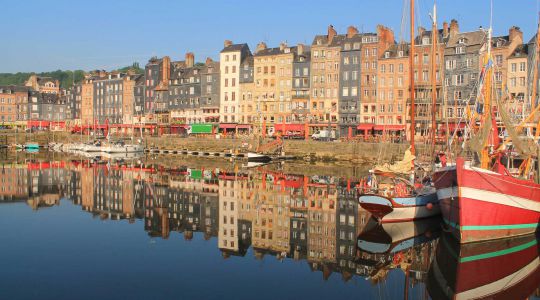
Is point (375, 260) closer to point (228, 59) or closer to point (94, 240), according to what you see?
point (94, 240)

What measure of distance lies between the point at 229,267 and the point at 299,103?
2676 inches

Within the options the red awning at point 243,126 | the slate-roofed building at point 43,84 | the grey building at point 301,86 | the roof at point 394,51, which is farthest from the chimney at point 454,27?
the slate-roofed building at point 43,84

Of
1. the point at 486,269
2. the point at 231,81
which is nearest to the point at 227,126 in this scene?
the point at 231,81

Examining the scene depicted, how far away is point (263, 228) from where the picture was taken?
26.9m

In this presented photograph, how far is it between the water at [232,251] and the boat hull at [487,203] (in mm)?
629

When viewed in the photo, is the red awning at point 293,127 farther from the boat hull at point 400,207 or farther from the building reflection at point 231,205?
the boat hull at point 400,207

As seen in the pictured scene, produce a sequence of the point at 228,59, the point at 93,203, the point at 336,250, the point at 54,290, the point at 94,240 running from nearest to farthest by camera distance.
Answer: the point at 54,290 → the point at 336,250 → the point at 94,240 → the point at 93,203 → the point at 228,59

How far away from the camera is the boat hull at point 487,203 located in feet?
69.1

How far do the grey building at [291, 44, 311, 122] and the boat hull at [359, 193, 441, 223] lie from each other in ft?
195

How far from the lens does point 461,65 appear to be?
70500mm

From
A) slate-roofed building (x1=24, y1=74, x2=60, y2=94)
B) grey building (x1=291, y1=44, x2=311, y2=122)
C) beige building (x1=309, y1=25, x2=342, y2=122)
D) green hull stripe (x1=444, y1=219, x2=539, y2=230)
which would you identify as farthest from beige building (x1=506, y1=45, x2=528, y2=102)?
slate-roofed building (x1=24, y1=74, x2=60, y2=94)

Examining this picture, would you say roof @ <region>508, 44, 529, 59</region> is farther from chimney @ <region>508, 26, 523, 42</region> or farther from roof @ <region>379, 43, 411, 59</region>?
roof @ <region>379, 43, 411, 59</region>

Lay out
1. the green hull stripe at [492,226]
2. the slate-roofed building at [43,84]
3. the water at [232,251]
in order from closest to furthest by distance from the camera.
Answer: the water at [232,251] → the green hull stripe at [492,226] → the slate-roofed building at [43,84]

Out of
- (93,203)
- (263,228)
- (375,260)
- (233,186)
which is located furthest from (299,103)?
(375,260)
